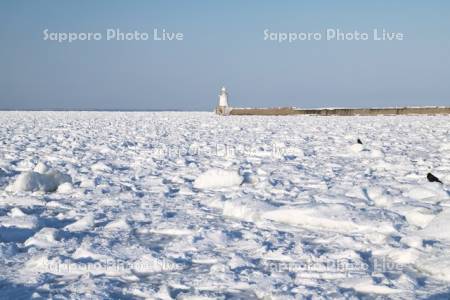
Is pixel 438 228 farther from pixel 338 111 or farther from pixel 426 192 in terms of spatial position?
pixel 338 111

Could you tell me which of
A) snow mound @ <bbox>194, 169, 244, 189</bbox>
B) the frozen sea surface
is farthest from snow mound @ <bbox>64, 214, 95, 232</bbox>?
snow mound @ <bbox>194, 169, 244, 189</bbox>

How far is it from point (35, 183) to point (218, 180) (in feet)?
5.25

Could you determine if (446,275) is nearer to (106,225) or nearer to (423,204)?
(423,204)

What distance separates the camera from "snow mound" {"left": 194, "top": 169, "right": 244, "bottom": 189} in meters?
4.66

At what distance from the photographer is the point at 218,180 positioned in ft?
15.4

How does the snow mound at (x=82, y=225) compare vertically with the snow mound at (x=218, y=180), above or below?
below

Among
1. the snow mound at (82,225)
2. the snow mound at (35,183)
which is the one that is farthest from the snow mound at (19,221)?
the snow mound at (35,183)

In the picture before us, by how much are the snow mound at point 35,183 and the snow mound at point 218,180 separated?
1269 mm

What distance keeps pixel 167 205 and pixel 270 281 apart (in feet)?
6.01

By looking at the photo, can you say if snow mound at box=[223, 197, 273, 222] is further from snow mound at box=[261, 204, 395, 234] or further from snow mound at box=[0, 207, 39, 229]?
snow mound at box=[0, 207, 39, 229]

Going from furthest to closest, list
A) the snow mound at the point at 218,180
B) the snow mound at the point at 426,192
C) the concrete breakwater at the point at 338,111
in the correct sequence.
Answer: the concrete breakwater at the point at 338,111, the snow mound at the point at 218,180, the snow mound at the point at 426,192

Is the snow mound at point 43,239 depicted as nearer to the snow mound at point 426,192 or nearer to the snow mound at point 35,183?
the snow mound at point 35,183

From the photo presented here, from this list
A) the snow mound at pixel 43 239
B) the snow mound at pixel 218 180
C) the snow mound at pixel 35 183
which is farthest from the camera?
the snow mound at pixel 218 180

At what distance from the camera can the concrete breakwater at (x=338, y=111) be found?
29375mm
